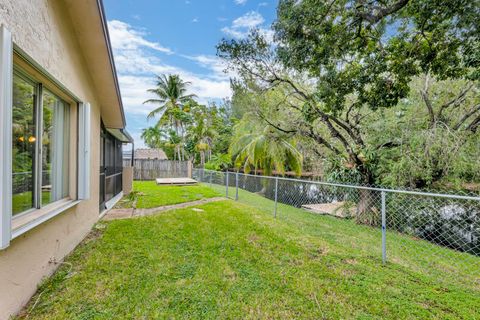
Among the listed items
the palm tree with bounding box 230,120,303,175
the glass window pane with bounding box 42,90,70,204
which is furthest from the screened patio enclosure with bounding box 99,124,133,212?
the palm tree with bounding box 230,120,303,175

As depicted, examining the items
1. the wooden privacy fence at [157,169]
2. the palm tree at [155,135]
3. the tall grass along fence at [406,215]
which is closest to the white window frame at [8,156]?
the tall grass along fence at [406,215]

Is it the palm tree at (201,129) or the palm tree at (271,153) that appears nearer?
the palm tree at (271,153)

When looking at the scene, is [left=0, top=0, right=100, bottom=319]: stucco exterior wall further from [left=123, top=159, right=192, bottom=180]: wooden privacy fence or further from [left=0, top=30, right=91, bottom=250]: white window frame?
[left=123, top=159, right=192, bottom=180]: wooden privacy fence

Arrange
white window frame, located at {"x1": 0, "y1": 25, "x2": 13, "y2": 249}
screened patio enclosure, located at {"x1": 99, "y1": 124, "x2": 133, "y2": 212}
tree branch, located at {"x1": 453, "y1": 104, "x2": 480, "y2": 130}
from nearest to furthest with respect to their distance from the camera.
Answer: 1. white window frame, located at {"x1": 0, "y1": 25, "x2": 13, "y2": 249}
2. tree branch, located at {"x1": 453, "y1": 104, "x2": 480, "y2": 130}
3. screened patio enclosure, located at {"x1": 99, "y1": 124, "x2": 133, "y2": 212}

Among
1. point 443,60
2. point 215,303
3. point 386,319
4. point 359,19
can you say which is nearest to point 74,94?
point 215,303

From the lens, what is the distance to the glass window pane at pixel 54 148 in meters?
3.35

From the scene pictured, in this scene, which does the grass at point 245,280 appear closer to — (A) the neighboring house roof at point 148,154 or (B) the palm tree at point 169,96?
(B) the palm tree at point 169,96

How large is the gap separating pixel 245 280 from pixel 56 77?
3.77 m

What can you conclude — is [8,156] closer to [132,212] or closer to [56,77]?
[56,77]

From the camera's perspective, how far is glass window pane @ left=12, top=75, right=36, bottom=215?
2.59 meters

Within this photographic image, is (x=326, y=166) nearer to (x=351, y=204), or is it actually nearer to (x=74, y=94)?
(x=351, y=204)

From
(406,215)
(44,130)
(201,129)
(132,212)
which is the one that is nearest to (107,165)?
(132,212)

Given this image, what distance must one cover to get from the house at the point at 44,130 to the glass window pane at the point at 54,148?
0.01 metres

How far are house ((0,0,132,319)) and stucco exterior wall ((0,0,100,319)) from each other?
1cm
